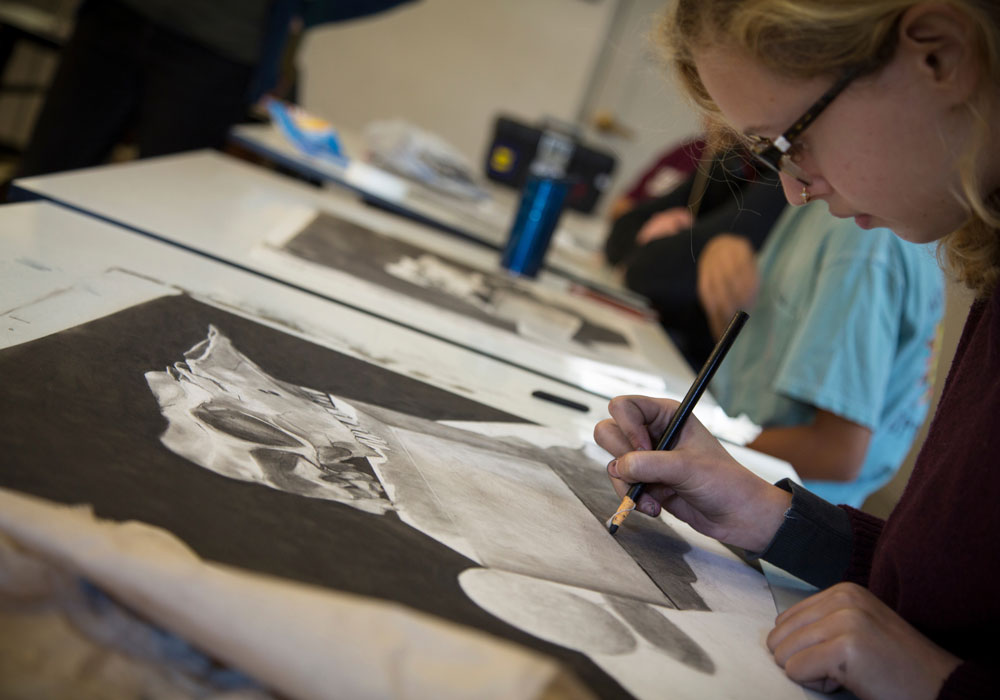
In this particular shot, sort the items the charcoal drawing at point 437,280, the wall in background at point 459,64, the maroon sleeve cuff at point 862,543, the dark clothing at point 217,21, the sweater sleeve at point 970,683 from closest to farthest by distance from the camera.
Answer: the sweater sleeve at point 970,683
the maroon sleeve cuff at point 862,543
the charcoal drawing at point 437,280
the dark clothing at point 217,21
the wall in background at point 459,64

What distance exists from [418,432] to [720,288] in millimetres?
1227

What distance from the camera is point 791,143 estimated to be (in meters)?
0.79

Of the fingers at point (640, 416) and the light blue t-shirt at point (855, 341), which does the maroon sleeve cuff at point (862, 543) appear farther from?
the light blue t-shirt at point (855, 341)

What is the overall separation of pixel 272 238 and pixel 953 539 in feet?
3.18

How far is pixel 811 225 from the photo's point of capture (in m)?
1.67

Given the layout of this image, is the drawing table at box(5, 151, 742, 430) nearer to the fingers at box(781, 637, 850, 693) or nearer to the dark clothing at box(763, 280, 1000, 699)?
the dark clothing at box(763, 280, 1000, 699)

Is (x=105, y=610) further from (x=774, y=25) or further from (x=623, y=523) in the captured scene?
(x=774, y=25)

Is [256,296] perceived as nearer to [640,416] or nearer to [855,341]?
[640,416]

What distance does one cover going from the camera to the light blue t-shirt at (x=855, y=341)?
140 cm

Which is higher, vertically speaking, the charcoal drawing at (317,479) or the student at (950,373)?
the student at (950,373)

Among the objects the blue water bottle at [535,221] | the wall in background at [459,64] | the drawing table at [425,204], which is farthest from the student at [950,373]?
the wall in background at [459,64]

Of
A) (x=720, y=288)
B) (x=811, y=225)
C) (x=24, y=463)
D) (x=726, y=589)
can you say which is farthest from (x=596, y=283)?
(x=24, y=463)

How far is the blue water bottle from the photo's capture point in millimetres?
1674

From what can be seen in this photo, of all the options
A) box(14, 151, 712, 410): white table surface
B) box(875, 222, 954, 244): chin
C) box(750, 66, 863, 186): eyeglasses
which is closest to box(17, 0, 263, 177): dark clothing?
box(14, 151, 712, 410): white table surface
